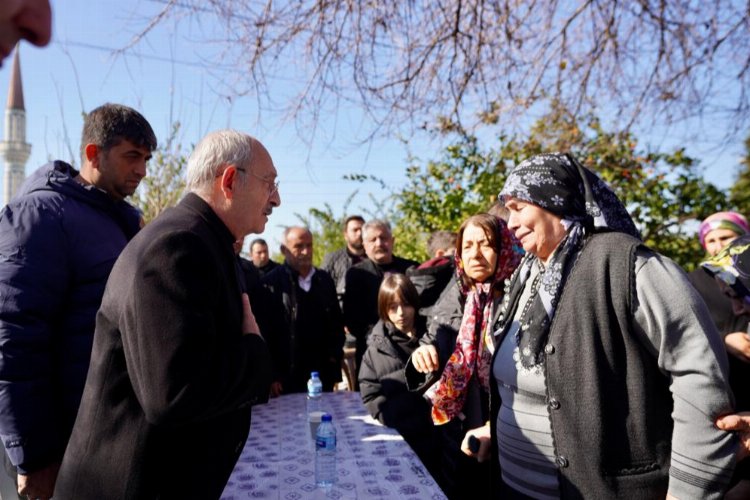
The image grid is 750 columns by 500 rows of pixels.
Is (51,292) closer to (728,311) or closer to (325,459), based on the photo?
(325,459)

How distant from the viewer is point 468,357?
2.45 metres

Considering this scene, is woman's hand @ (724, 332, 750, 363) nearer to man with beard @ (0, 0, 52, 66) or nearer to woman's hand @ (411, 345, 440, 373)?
woman's hand @ (411, 345, 440, 373)

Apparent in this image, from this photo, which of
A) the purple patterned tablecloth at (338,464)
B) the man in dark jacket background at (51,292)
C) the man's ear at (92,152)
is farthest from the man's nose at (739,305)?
the man's ear at (92,152)

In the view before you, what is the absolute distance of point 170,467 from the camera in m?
1.27

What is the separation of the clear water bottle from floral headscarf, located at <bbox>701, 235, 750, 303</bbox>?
6.46 feet

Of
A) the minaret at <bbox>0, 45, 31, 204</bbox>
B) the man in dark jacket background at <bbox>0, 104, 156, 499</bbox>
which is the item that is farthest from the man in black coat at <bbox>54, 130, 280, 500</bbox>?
the minaret at <bbox>0, 45, 31, 204</bbox>

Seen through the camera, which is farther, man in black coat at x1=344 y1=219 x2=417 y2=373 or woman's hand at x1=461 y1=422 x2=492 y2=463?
man in black coat at x1=344 y1=219 x2=417 y2=373

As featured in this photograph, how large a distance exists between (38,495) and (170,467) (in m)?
0.93

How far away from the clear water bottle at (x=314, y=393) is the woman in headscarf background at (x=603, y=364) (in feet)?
4.56

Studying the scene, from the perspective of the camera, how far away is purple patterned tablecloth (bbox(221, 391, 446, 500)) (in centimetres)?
187

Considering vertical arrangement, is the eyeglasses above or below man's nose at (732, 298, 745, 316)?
above

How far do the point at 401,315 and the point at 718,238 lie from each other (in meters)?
2.48

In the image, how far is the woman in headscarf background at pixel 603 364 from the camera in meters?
1.37

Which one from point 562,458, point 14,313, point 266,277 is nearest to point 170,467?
point 14,313
